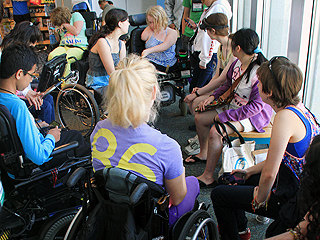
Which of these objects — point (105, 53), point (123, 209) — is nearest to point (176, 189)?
point (123, 209)

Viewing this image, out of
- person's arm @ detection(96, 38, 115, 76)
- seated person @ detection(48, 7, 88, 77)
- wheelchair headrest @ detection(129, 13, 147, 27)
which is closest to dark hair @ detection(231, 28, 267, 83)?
person's arm @ detection(96, 38, 115, 76)

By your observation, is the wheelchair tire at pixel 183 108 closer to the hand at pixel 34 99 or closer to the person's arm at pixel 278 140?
the hand at pixel 34 99

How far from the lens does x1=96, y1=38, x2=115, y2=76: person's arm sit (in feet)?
8.73

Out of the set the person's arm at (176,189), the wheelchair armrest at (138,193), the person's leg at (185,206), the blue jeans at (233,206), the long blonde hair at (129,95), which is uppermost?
the long blonde hair at (129,95)

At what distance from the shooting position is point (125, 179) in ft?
3.11

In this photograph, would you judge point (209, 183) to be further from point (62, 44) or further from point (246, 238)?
point (62, 44)

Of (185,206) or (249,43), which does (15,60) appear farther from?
(249,43)

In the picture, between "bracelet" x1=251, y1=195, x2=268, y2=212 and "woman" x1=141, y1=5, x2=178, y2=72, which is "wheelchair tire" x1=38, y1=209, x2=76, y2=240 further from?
"woman" x1=141, y1=5, x2=178, y2=72

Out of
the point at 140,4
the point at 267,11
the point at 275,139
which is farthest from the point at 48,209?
the point at 140,4

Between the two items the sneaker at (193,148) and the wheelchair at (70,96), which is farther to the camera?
the sneaker at (193,148)

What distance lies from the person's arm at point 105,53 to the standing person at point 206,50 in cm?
98

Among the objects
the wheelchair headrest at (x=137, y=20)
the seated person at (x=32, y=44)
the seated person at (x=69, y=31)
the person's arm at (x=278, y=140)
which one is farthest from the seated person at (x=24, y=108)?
the seated person at (x=69, y=31)

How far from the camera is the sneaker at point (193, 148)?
8.71ft

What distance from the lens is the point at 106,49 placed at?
2.66m
